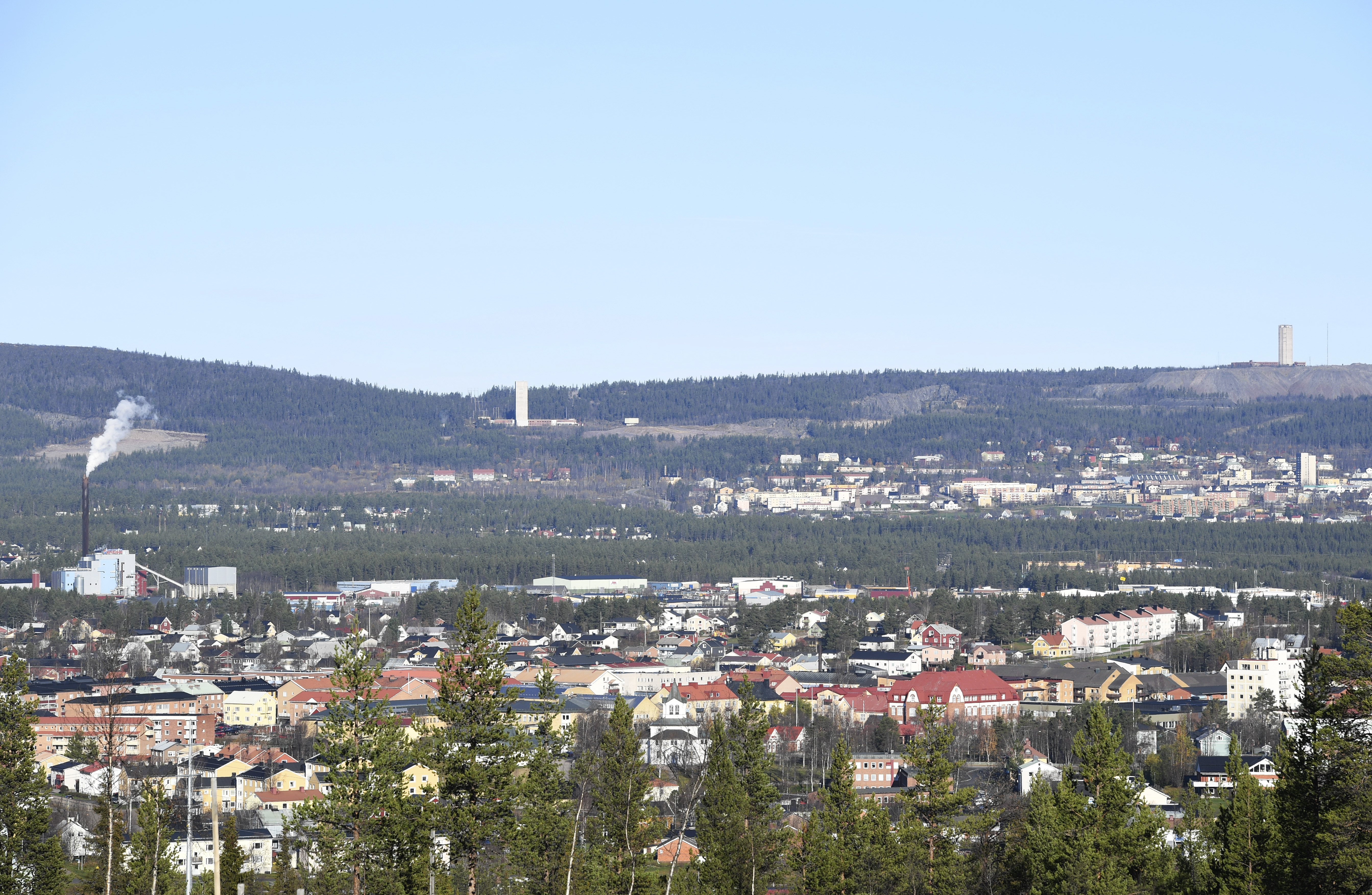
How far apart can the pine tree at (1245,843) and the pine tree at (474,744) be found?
10.9 meters

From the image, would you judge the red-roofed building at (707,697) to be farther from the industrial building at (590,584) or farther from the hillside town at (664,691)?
the industrial building at (590,584)

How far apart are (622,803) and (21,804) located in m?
9.67

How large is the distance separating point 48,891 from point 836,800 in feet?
43.1

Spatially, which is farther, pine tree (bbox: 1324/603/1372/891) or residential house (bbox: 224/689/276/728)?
residential house (bbox: 224/689/276/728)

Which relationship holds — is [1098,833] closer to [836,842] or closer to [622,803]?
[836,842]

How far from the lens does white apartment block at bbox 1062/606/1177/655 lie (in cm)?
9244

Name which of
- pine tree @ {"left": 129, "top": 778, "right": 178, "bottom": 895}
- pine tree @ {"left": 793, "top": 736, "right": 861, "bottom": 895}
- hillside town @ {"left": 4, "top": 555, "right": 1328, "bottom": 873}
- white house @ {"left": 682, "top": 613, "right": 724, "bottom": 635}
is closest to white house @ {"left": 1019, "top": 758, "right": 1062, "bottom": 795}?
hillside town @ {"left": 4, "top": 555, "right": 1328, "bottom": 873}

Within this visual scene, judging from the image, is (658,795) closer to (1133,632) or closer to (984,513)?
(1133,632)

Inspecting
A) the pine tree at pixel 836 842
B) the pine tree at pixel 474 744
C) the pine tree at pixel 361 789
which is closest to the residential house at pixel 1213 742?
the pine tree at pixel 836 842

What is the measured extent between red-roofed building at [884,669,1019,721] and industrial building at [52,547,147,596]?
191ft

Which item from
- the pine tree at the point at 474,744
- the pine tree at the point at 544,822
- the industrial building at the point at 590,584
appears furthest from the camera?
the industrial building at the point at 590,584

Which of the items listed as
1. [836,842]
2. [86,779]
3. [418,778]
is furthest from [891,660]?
[836,842]

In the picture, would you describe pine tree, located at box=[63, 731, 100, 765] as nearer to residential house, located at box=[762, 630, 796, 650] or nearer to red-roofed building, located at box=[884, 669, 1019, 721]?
red-roofed building, located at box=[884, 669, 1019, 721]

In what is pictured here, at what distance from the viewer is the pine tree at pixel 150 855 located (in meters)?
29.0
